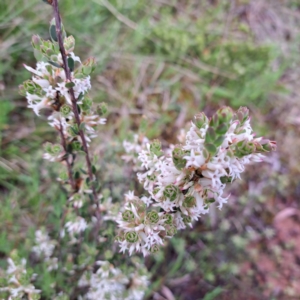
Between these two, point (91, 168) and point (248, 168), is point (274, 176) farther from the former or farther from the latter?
point (91, 168)

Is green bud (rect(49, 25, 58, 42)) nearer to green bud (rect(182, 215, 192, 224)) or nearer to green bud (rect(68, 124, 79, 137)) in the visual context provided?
green bud (rect(68, 124, 79, 137))

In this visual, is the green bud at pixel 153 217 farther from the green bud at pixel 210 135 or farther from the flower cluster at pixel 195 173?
the green bud at pixel 210 135

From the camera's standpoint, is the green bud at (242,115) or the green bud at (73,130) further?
the green bud at (73,130)

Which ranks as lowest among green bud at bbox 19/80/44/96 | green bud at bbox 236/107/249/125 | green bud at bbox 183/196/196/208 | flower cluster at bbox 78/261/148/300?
flower cluster at bbox 78/261/148/300

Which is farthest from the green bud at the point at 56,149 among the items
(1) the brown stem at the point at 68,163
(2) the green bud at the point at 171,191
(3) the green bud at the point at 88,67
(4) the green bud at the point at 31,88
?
(2) the green bud at the point at 171,191

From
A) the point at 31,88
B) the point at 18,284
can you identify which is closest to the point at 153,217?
the point at 31,88

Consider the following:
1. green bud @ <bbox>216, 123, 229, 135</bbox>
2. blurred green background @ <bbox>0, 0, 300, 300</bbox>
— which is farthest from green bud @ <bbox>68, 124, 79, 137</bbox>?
blurred green background @ <bbox>0, 0, 300, 300</bbox>

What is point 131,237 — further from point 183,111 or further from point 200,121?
point 183,111
